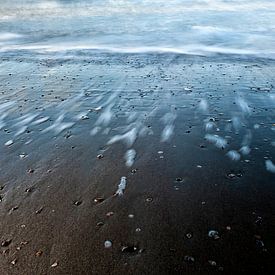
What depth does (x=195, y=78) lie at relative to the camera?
11.0 meters

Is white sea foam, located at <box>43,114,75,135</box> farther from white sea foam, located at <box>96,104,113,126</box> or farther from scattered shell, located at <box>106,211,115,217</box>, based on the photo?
scattered shell, located at <box>106,211,115,217</box>

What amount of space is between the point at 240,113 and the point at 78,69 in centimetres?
650

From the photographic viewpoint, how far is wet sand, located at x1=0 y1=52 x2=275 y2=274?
4.04 m

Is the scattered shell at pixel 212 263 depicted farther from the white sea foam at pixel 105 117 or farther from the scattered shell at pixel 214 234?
the white sea foam at pixel 105 117

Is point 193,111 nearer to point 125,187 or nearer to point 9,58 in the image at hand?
point 125,187

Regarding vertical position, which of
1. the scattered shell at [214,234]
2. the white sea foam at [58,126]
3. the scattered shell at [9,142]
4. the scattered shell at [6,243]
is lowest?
the white sea foam at [58,126]

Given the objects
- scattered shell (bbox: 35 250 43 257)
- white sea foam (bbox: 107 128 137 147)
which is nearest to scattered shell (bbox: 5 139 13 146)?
white sea foam (bbox: 107 128 137 147)

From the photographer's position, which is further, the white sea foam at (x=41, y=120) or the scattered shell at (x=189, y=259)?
the white sea foam at (x=41, y=120)

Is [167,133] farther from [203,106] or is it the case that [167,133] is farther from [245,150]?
[203,106]

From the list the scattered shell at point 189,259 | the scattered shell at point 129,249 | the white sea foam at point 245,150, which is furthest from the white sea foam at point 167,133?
the scattered shell at point 189,259

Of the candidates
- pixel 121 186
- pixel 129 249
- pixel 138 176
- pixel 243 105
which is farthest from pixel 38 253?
pixel 243 105

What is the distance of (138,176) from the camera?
5656 mm

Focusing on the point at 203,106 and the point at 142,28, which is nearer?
the point at 203,106

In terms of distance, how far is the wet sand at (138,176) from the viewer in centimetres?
404
